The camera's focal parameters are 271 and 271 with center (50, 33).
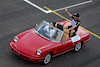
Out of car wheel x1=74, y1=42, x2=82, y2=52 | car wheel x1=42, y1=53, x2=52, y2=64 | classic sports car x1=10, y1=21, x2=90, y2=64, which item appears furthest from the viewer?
car wheel x1=74, y1=42, x2=82, y2=52

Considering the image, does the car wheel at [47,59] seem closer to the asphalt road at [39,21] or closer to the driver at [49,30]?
the asphalt road at [39,21]

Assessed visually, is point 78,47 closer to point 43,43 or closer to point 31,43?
point 43,43

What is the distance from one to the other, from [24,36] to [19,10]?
519 cm

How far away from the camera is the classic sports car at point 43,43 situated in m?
12.7

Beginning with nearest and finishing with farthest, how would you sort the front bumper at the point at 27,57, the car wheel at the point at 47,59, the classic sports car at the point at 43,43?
1. the front bumper at the point at 27,57
2. the classic sports car at the point at 43,43
3. the car wheel at the point at 47,59

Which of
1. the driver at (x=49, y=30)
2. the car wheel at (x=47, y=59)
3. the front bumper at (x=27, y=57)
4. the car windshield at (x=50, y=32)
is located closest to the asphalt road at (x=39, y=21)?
the car wheel at (x=47, y=59)

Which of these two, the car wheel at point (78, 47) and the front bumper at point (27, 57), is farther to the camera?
the car wheel at point (78, 47)

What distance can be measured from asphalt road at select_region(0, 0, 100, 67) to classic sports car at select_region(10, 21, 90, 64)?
500mm

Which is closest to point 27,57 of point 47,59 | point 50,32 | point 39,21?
point 47,59

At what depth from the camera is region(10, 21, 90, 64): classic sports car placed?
12.7 m

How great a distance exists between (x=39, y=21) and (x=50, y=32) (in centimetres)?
397

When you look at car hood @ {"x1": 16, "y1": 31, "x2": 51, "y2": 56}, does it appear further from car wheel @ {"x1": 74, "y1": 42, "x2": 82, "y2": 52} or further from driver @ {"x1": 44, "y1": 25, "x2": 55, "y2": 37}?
car wheel @ {"x1": 74, "y1": 42, "x2": 82, "y2": 52}

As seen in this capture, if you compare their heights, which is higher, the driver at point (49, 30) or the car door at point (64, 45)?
the driver at point (49, 30)

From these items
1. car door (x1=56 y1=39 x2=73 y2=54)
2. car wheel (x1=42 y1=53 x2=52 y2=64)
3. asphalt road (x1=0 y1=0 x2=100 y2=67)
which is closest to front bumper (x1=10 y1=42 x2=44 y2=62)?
car wheel (x1=42 y1=53 x2=52 y2=64)
